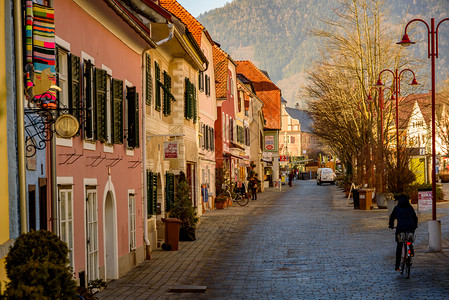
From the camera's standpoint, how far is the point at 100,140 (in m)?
16.0

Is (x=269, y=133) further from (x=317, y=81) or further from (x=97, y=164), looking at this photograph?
(x=97, y=164)

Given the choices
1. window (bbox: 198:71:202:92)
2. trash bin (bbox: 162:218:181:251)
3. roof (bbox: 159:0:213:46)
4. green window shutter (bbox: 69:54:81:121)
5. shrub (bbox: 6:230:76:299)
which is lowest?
trash bin (bbox: 162:218:181:251)

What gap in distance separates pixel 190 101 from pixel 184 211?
18.4 ft

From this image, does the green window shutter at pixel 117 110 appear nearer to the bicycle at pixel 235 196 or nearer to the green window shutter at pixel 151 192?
the green window shutter at pixel 151 192

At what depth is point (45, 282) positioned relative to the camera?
746 cm

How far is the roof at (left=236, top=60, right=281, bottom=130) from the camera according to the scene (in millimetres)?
83438

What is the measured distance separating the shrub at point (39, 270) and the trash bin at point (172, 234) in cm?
1378

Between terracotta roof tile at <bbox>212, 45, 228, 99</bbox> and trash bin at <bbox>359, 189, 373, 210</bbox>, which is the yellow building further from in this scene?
terracotta roof tile at <bbox>212, 45, 228, 99</bbox>

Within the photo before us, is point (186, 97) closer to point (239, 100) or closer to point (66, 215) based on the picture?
point (66, 215)

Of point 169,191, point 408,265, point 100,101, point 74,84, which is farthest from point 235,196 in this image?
point 74,84

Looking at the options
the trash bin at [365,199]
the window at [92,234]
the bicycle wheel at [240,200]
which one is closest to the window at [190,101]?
the trash bin at [365,199]

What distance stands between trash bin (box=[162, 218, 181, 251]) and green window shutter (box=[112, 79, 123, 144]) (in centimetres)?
553

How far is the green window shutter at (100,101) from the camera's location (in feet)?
51.4

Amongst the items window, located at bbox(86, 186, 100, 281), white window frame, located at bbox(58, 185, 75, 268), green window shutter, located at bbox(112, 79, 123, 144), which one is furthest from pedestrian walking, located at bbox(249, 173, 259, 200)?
white window frame, located at bbox(58, 185, 75, 268)
